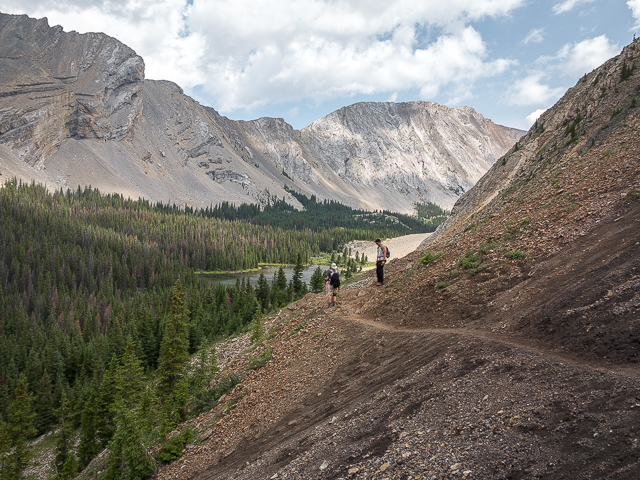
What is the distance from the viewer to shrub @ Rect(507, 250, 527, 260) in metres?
15.2

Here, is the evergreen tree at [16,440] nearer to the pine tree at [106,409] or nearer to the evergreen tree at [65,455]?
the evergreen tree at [65,455]

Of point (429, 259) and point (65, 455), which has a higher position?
point (429, 259)

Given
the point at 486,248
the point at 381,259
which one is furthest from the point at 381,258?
the point at 486,248

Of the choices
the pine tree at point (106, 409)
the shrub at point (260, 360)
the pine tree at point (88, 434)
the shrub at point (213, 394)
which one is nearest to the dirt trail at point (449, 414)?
the shrub at point (260, 360)

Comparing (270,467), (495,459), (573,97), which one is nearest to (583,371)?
(495,459)

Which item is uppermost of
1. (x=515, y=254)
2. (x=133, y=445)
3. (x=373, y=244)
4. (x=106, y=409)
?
(x=373, y=244)

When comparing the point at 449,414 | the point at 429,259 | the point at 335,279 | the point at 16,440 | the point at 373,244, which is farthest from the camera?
the point at 373,244

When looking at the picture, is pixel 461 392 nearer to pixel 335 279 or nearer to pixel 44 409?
pixel 335 279

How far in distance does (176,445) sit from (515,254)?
15250 millimetres

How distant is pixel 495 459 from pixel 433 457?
116cm

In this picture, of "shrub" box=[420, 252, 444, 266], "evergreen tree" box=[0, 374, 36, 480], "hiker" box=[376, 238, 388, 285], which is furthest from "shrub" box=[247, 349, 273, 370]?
"evergreen tree" box=[0, 374, 36, 480]

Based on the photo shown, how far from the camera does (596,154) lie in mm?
21047

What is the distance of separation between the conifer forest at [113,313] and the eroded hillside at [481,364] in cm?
562

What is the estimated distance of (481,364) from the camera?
10.0 meters
